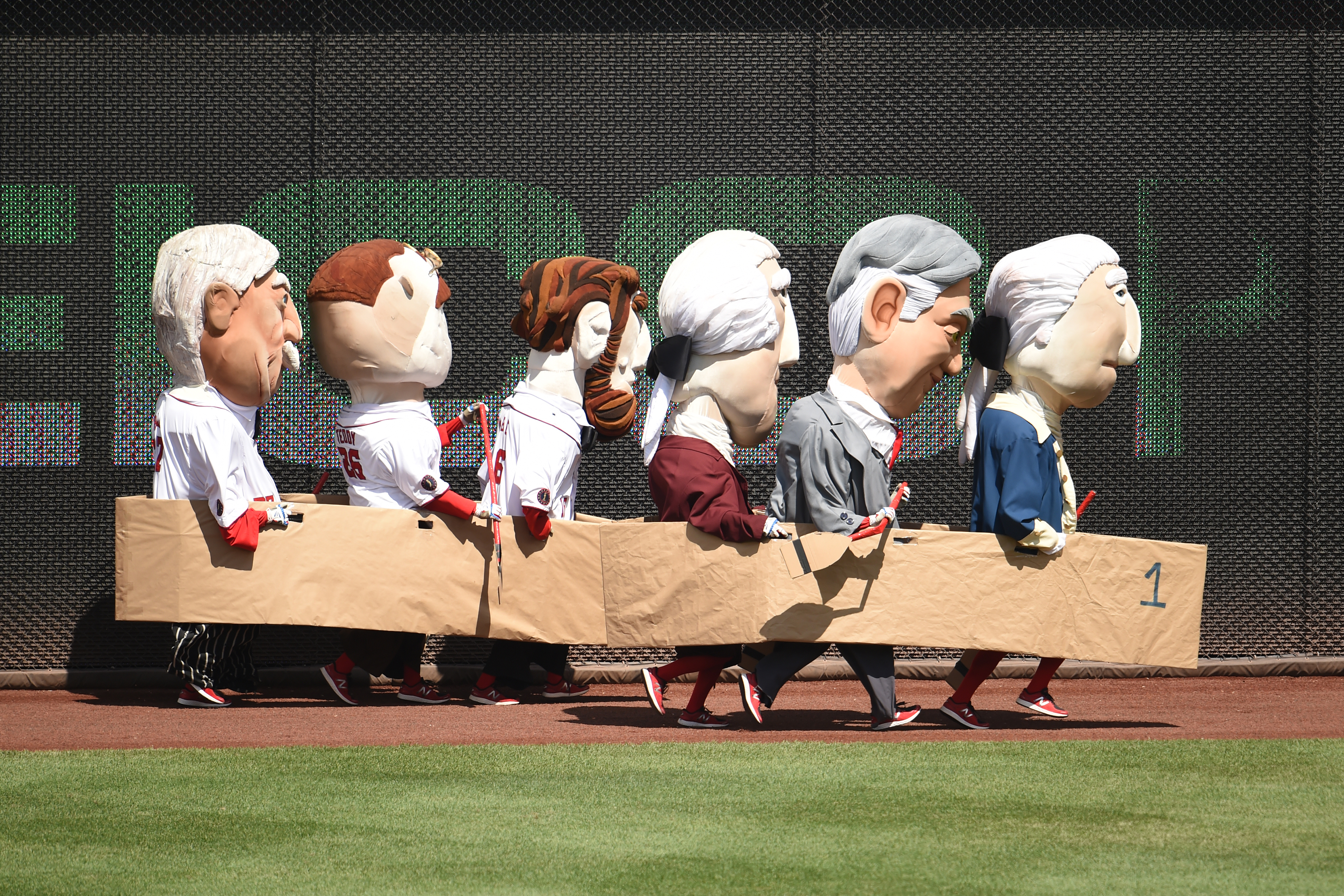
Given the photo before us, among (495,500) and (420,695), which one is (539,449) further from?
(420,695)

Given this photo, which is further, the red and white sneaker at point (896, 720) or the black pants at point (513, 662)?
the black pants at point (513, 662)

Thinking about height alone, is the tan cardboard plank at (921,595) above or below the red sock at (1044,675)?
above

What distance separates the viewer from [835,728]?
17.7 ft

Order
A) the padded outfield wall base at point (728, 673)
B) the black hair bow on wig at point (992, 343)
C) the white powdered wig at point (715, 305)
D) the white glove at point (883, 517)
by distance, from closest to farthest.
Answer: the white glove at point (883, 517), the white powdered wig at point (715, 305), the black hair bow on wig at point (992, 343), the padded outfield wall base at point (728, 673)

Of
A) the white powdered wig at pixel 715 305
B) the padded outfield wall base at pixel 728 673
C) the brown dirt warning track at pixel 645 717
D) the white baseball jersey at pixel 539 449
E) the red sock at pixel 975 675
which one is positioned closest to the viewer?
the brown dirt warning track at pixel 645 717

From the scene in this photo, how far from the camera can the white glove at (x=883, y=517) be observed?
502 centimetres

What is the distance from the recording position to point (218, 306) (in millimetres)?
5875

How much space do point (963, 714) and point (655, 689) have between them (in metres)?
1.18

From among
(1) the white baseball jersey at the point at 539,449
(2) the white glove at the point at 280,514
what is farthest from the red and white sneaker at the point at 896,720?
(2) the white glove at the point at 280,514

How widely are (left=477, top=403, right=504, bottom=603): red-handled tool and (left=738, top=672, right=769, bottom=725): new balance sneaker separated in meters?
1.09

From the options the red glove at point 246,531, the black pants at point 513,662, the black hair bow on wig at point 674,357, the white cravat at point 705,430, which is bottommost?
the black pants at point 513,662

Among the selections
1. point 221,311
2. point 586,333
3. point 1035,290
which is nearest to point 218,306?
point 221,311

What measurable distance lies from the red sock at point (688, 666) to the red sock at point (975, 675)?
92cm

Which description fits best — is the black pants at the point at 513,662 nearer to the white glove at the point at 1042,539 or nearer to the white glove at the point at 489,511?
the white glove at the point at 489,511
